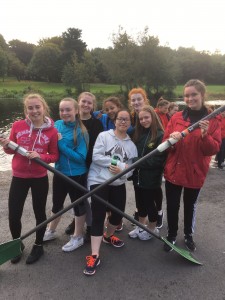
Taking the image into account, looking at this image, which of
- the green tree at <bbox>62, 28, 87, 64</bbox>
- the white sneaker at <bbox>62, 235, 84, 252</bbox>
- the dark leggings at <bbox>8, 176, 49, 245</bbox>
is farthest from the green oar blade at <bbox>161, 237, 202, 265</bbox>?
the green tree at <bbox>62, 28, 87, 64</bbox>

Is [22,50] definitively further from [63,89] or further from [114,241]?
[114,241]

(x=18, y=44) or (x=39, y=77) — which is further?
(x=18, y=44)

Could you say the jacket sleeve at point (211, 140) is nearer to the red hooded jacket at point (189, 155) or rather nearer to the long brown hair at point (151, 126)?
the red hooded jacket at point (189, 155)

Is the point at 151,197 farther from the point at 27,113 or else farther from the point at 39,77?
the point at 39,77

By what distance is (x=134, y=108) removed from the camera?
4172 millimetres

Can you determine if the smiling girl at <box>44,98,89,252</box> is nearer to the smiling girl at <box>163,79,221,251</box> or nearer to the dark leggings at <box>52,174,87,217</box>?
the dark leggings at <box>52,174,87,217</box>

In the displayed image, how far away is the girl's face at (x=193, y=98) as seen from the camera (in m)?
3.35

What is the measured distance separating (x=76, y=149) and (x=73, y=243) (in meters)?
1.32

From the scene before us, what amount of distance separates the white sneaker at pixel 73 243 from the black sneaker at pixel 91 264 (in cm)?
42

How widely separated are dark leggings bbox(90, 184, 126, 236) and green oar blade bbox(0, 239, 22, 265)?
3.04 ft

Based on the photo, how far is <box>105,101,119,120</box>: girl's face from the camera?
3975 millimetres

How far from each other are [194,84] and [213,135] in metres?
0.67

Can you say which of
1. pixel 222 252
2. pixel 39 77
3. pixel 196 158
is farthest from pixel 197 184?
pixel 39 77

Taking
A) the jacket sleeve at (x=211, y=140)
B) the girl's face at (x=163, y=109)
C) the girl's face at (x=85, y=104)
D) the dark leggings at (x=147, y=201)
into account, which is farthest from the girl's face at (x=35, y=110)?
the girl's face at (x=163, y=109)
